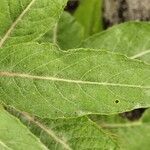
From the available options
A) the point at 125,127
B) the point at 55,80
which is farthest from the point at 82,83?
the point at 125,127

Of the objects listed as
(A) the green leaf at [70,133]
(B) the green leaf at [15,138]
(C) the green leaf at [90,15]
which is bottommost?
(A) the green leaf at [70,133]

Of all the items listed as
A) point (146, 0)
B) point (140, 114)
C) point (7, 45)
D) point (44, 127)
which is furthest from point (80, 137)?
point (146, 0)

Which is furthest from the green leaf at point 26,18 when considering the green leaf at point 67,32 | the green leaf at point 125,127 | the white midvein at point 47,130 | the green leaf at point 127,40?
the green leaf at point 125,127

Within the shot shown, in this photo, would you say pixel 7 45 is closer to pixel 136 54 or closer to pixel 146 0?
pixel 136 54

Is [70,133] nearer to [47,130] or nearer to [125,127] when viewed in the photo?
[47,130]

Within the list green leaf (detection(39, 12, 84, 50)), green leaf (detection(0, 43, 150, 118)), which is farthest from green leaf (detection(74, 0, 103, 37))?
green leaf (detection(0, 43, 150, 118))

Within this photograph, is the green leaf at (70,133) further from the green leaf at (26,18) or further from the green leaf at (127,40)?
the green leaf at (127,40)

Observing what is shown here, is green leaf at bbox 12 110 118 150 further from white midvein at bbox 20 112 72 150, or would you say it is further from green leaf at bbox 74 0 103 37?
green leaf at bbox 74 0 103 37
